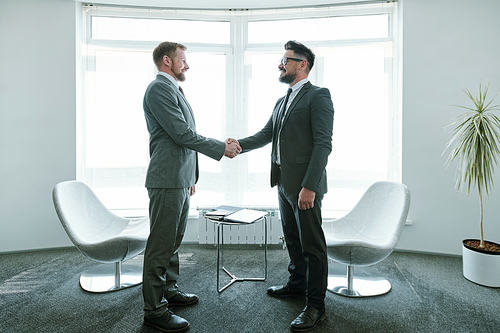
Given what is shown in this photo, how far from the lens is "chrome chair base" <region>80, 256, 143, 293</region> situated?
2.35m

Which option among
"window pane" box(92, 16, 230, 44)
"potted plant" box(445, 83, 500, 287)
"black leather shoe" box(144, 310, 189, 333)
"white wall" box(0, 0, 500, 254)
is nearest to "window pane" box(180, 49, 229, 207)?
"window pane" box(92, 16, 230, 44)

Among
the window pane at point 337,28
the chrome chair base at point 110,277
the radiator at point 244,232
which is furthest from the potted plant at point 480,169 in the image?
the chrome chair base at point 110,277

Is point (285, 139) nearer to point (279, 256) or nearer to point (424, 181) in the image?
point (279, 256)

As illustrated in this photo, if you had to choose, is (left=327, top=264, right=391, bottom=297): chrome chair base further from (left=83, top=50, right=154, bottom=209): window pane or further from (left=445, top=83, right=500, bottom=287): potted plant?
(left=83, top=50, right=154, bottom=209): window pane

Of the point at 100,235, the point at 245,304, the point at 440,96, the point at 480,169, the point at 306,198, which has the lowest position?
the point at 245,304

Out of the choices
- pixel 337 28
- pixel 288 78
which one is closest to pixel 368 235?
pixel 288 78

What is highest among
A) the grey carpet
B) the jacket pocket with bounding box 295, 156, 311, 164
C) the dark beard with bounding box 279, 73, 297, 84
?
the dark beard with bounding box 279, 73, 297, 84

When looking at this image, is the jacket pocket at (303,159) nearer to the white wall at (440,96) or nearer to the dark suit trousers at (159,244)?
the dark suit trousers at (159,244)

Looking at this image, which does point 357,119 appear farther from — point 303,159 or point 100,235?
point 100,235

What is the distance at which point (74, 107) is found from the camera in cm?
333

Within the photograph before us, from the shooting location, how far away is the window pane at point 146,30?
3451mm

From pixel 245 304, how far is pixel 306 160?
1.21 m

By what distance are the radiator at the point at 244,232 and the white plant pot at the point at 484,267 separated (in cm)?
183

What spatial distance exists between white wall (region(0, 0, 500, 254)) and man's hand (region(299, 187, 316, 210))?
79.2 inches
